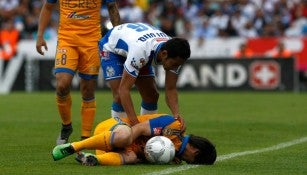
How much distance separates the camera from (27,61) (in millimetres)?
27250

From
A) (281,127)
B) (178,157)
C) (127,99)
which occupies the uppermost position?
(127,99)

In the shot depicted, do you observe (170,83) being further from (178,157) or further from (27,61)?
(27,61)

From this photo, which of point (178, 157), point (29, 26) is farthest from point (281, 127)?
point (29, 26)

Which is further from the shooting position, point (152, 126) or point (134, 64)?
point (134, 64)

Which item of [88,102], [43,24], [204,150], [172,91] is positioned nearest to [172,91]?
[172,91]

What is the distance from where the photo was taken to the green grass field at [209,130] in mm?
9570

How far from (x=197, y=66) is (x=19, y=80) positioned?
5.16 metres

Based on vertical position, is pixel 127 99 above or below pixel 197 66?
above

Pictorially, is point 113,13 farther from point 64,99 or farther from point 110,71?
point 64,99

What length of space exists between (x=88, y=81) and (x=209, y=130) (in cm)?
324

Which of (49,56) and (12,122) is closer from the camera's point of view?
(12,122)

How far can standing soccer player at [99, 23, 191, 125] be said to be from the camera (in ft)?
32.8

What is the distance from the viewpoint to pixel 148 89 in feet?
37.9

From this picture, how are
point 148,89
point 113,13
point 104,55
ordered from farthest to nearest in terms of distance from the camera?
point 113,13 < point 148,89 < point 104,55
